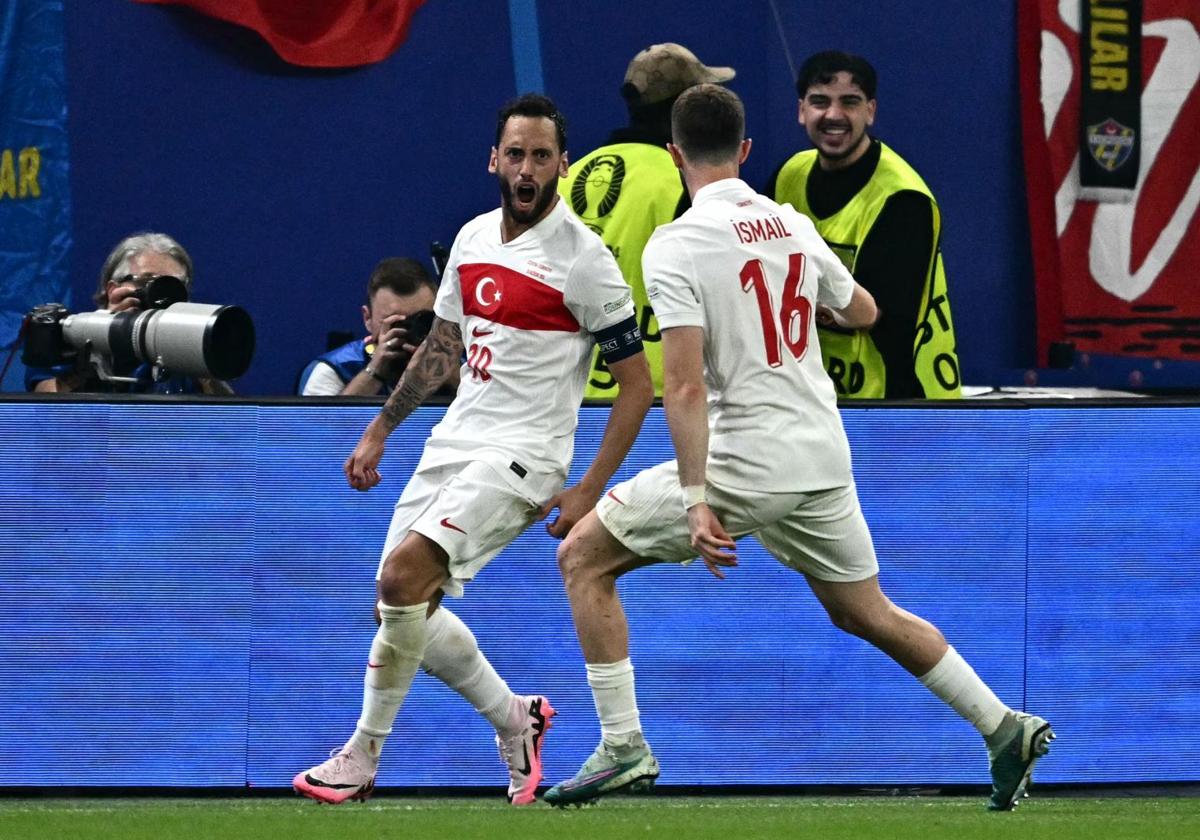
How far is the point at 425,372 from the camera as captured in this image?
612 cm

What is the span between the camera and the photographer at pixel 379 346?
6.98m

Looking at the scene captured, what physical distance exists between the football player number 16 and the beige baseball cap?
5.47ft

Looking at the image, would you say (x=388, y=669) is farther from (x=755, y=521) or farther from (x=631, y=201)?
(x=631, y=201)

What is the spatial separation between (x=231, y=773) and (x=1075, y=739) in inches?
105

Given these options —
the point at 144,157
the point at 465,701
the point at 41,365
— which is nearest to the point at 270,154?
the point at 144,157

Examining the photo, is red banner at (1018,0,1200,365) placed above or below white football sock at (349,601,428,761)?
above

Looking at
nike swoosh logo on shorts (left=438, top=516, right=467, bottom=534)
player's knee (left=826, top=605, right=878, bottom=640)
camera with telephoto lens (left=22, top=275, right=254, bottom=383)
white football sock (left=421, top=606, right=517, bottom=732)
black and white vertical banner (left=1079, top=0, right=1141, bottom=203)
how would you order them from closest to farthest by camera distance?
player's knee (left=826, top=605, right=878, bottom=640) → nike swoosh logo on shorts (left=438, top=516, right=467, bottom=534) → white football sock (left=421, top=606, right=517, bottom=732) → camera with telephoto lens (left=22, top=275, right=254, bottom=383) → black and white vertical banner (left=1079, top=0, right=1141, bottom=203)

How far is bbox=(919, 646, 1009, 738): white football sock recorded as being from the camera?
560 cm

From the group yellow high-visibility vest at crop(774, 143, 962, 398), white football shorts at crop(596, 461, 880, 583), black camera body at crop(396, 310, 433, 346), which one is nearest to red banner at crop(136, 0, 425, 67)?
black camera body at crop(396, 310, 433, 346)

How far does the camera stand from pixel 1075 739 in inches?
266

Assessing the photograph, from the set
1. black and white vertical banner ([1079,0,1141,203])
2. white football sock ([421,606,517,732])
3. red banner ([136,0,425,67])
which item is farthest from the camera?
black and white vertical banner ([1079,0,1141,203])

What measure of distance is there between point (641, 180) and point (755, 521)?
71.1 inches

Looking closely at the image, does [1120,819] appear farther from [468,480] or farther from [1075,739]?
[468,480]

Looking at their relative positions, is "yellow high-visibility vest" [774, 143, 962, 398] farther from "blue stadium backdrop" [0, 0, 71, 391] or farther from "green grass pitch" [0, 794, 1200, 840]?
"blue stadium backdrop" [0, 0, 71, 391]
